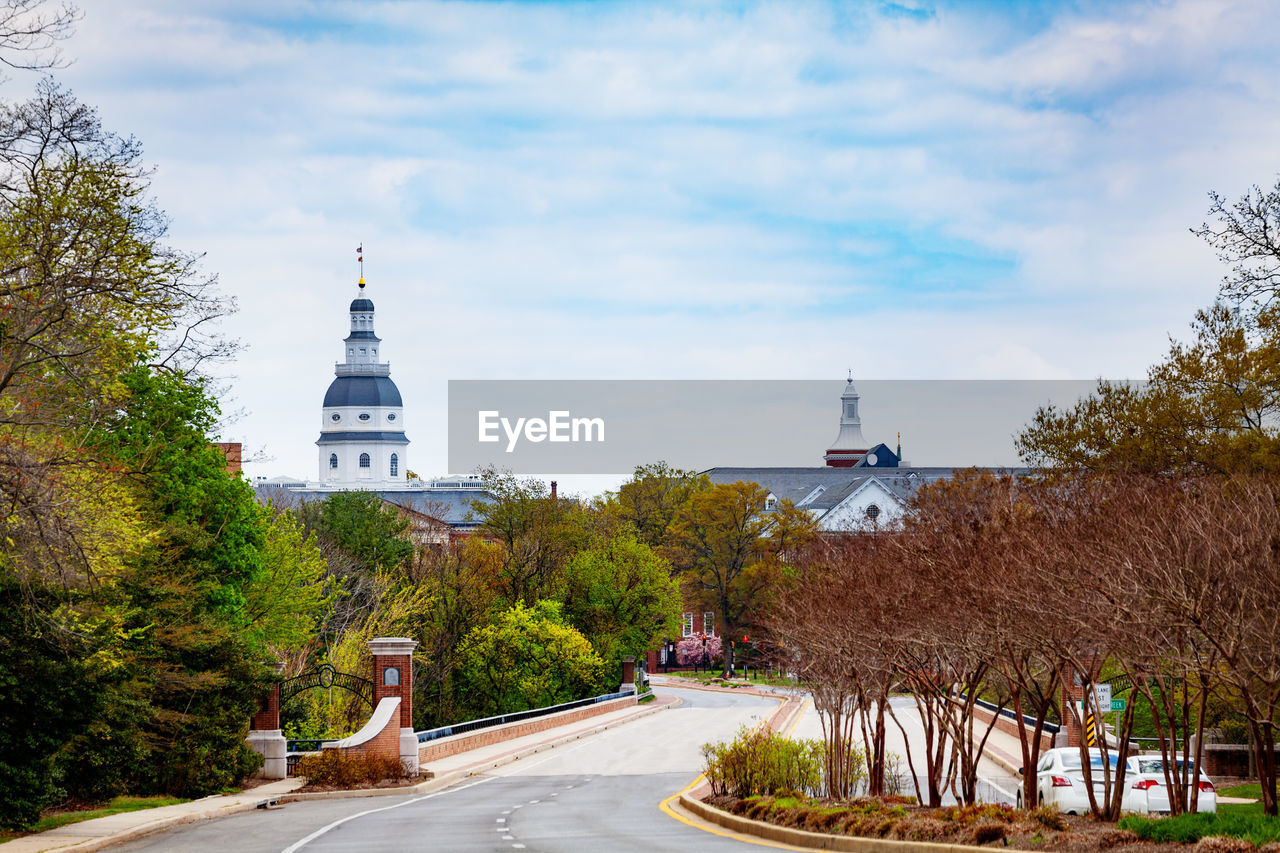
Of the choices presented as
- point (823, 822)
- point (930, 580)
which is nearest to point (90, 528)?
point (823, 822)

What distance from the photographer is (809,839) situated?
1841 centimetres

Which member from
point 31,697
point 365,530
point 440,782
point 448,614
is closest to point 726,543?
point 365,530

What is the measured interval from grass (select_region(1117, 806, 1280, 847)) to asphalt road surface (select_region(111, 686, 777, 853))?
5.65m

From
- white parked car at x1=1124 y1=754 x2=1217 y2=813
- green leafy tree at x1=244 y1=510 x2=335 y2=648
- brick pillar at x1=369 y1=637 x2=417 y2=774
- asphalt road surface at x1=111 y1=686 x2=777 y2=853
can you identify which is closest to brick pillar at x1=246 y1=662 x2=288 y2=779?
brick pillar at x1=369 y1=637 x2=417 y2=774

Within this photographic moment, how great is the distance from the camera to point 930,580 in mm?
24750

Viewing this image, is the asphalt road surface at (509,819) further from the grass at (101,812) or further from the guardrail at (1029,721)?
the guardrail at (1029,721)

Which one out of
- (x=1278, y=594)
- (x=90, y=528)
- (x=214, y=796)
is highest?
(x=90, y=528)

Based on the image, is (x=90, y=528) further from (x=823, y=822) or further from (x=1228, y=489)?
(x=1228, y=489)

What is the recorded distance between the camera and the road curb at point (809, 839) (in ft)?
51.6

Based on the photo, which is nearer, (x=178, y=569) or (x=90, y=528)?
(x=90, y=528)

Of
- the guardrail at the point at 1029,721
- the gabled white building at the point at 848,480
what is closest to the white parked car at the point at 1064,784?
the guardrail at the point at 1029,721

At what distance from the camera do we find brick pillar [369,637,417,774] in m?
31.5

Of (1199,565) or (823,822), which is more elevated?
(1199,565)

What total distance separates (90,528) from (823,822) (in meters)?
11.2
